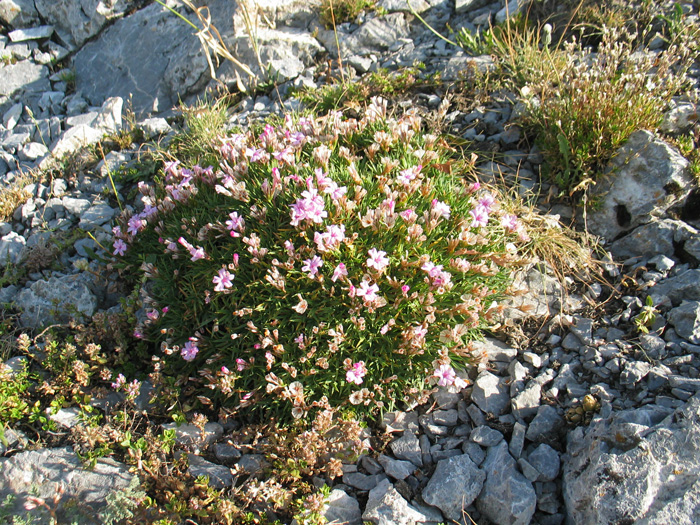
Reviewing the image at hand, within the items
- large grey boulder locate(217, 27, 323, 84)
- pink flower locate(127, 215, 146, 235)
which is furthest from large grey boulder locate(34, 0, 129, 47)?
pink flower locate(127, 215, 146, 235)

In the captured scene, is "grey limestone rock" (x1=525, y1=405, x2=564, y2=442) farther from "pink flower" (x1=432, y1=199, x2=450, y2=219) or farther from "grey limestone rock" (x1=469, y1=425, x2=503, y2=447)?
"pink flower" (x1=432, y1=199, x2=450, y2=219)

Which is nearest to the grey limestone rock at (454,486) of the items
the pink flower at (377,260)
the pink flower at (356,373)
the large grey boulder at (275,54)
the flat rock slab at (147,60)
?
the pink flower at (356,373)

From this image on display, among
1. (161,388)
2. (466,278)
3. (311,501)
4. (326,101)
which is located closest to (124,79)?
(326,101)

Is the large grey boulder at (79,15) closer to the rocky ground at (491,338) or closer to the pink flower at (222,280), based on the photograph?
the rocky ground at (491,338)

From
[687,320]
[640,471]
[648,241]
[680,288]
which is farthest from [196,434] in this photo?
[648,241]

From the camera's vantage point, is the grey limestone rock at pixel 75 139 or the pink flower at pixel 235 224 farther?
the grey limestone rock at pixel 75 139

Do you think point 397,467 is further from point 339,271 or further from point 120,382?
point 120,382
